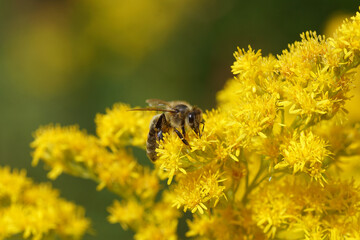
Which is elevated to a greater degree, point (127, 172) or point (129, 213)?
point (127, 172)

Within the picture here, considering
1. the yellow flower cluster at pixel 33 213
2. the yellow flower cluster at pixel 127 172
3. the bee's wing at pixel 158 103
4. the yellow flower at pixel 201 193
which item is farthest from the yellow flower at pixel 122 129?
the yellow flower at pixel 201 193

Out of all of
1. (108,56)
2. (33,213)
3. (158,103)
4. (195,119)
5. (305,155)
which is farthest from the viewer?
(108,56)

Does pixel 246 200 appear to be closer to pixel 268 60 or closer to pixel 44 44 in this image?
pixel 268 60

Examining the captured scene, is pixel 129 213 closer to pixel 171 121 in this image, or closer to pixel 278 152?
pixel 171 121

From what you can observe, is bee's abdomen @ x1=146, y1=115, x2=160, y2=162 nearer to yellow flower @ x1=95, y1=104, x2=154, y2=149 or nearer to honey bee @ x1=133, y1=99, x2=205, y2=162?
honey bee @ x1=133, y1=99, x2=205, y2=162

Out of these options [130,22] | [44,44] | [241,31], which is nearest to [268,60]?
[241,31]

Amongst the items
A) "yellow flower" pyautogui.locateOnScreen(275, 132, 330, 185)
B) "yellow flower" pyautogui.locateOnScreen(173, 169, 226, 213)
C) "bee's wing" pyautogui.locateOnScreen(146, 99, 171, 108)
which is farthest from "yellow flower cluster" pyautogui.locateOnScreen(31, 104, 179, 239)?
"yellow flower" pyautogui.locateOnScreen(275, 132, 330, 185)

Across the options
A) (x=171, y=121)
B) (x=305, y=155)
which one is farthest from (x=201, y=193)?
(x=171, y=121)
